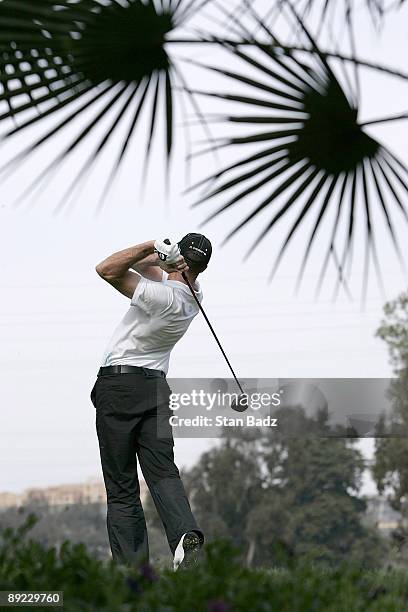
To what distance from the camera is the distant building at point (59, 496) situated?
200 ft

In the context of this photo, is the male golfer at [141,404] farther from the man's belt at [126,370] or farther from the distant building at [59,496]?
the distant building at [59,496]

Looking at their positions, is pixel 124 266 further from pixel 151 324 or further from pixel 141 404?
pixel 141 404

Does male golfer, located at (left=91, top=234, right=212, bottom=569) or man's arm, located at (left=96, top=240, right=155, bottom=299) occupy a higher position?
man's arm, located at (left=96, top=240, right=155, bottom=299)

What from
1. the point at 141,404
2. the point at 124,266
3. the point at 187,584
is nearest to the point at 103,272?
the point at 124,266

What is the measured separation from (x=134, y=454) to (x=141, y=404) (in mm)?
266

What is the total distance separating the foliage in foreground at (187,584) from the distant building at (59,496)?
186 feet

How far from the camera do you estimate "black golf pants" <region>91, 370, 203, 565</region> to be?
489 cm

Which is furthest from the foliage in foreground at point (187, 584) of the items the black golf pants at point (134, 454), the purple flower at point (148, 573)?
the black golf pants at point (134, 454)

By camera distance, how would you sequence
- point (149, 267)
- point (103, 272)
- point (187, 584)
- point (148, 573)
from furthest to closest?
point (149, 267)
point (103, 272)
point (148, 573)
point (187, 584)

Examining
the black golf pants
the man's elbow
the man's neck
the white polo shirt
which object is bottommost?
the black golf pants

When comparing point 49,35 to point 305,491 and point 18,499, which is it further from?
point 18,499

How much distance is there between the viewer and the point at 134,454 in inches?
197

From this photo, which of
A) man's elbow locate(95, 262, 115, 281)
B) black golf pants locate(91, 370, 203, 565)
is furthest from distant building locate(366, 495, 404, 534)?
man's elbow locate(95, 262, 115, 281)

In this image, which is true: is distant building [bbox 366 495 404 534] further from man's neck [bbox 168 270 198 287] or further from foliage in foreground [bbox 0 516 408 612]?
foliage in foreground [bbox 0 516 408 612]
